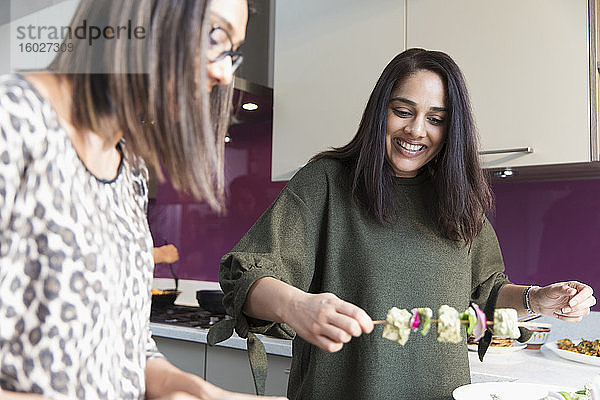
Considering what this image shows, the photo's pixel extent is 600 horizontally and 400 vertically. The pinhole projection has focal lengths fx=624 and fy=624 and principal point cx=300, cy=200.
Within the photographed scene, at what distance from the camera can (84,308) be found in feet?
2.22

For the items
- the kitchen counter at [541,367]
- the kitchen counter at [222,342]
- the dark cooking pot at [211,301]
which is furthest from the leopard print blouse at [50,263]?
the dark cooking pot at [211,301]

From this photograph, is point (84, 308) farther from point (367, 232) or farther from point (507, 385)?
point (507, 385)

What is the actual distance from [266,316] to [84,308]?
54 cm

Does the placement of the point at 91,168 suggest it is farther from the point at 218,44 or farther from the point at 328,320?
the point at 328,320

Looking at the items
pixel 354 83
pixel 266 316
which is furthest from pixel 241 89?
pixel 266 316

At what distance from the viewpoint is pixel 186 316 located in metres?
2.80

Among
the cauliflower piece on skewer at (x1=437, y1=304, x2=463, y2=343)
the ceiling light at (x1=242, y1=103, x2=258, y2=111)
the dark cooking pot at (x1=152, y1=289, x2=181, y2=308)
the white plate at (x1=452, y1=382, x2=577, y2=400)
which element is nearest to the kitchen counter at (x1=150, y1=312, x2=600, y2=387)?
the white plate at (x1=452, y1=382, x2=577, y2=400)

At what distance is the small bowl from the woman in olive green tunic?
2.20 feet

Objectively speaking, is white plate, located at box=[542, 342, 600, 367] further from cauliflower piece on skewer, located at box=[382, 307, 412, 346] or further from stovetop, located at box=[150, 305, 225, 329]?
stovetop, located at box=[150, 305, 225, 329]

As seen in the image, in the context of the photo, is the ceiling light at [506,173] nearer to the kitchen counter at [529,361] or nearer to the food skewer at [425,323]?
the kitchen counter at [529,361]

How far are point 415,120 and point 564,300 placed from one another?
0.57 metres

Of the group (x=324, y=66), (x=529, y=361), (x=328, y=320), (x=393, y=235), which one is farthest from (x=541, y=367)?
(x=324, y=66)

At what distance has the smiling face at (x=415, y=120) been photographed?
1444mm

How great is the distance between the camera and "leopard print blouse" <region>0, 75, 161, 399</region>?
0.63m
